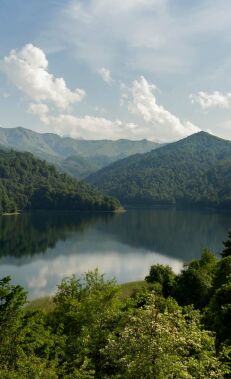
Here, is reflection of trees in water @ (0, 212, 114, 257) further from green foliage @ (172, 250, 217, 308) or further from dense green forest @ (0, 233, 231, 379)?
dense green forest @ (0, 233, 231, 379)

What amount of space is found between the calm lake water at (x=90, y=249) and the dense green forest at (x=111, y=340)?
48.7m

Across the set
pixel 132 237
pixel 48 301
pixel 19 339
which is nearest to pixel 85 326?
pixel 19 339

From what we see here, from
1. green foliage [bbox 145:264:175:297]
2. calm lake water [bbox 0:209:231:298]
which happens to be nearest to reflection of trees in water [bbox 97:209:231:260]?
calm lake water [bbox 0:209:231:298]

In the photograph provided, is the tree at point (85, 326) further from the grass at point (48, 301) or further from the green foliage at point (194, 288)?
the grass at point (48, 301)

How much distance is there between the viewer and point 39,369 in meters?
21.4

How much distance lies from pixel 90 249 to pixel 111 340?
116782mm

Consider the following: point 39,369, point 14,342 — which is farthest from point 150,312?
point 14,342

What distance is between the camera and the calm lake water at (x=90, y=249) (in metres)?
101

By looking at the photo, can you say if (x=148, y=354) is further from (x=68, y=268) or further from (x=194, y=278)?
(x=68, y=268)

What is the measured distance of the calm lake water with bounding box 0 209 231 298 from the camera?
10056 cm

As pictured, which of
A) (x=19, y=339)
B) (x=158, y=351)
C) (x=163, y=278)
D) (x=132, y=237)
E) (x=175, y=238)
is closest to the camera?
(x=158, y=351)

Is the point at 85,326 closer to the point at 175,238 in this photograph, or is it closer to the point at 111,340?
the point at 111,340

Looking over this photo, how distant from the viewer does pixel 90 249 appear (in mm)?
136875

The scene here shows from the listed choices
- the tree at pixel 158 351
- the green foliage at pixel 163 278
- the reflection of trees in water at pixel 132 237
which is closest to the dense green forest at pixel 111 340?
the tree at pixel 158 351
